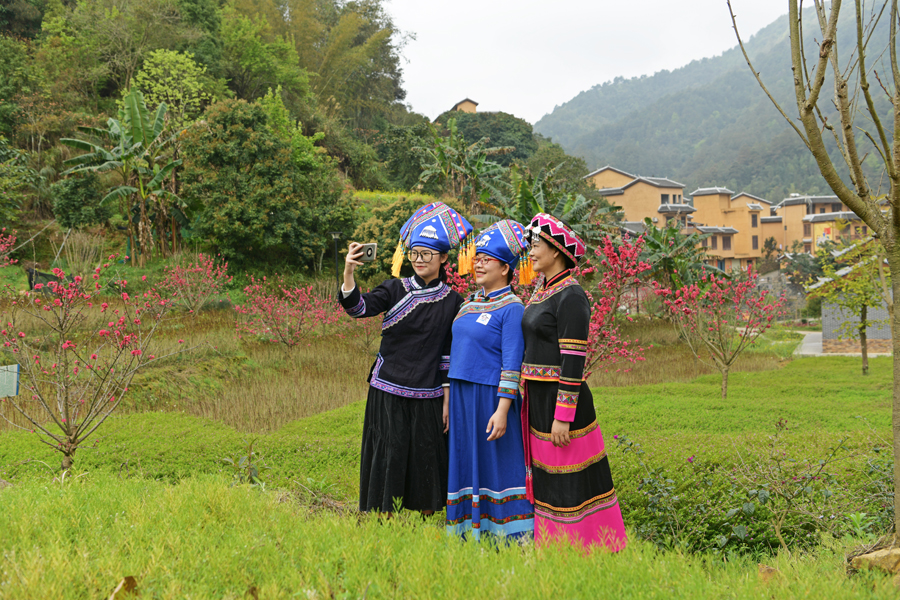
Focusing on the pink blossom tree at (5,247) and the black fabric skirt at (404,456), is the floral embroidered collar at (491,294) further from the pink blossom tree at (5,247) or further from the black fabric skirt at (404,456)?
the pink blossom tree at (5,247)

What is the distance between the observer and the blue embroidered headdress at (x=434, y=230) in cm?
350

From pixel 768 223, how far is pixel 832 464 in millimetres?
50437

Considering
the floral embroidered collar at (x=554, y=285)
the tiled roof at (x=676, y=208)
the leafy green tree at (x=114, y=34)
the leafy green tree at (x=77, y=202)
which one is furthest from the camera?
the tiled roof at (x=676, y=208)

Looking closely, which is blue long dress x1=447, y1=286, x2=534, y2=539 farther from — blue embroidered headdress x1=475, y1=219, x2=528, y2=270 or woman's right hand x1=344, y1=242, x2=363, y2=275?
woman's right hand x1=344, y1=242, x2=363, y2=275

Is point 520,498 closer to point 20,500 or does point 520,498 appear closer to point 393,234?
point 20,500

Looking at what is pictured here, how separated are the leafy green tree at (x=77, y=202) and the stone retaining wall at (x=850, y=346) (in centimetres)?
2428

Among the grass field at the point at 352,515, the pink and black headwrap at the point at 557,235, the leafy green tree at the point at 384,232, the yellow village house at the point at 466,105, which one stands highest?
the yellow village house at the point at 466,105

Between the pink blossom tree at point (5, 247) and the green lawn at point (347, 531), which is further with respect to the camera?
the pink blossom tree at point (5, 247)

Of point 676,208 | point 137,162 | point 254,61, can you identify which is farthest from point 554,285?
point 676,208

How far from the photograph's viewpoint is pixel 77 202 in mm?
17625

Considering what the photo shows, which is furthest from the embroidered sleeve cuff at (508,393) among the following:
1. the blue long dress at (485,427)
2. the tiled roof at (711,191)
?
the tiled roof at (711,191)

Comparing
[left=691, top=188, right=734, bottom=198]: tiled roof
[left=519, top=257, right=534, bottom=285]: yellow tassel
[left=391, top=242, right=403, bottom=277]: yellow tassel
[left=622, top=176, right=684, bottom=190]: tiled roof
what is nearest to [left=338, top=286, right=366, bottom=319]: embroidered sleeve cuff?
[left=391, top=242, right=403, bottom=277]: yellow tassel

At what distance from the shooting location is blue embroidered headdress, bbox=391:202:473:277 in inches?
138

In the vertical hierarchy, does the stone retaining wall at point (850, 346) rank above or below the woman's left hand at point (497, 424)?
below
